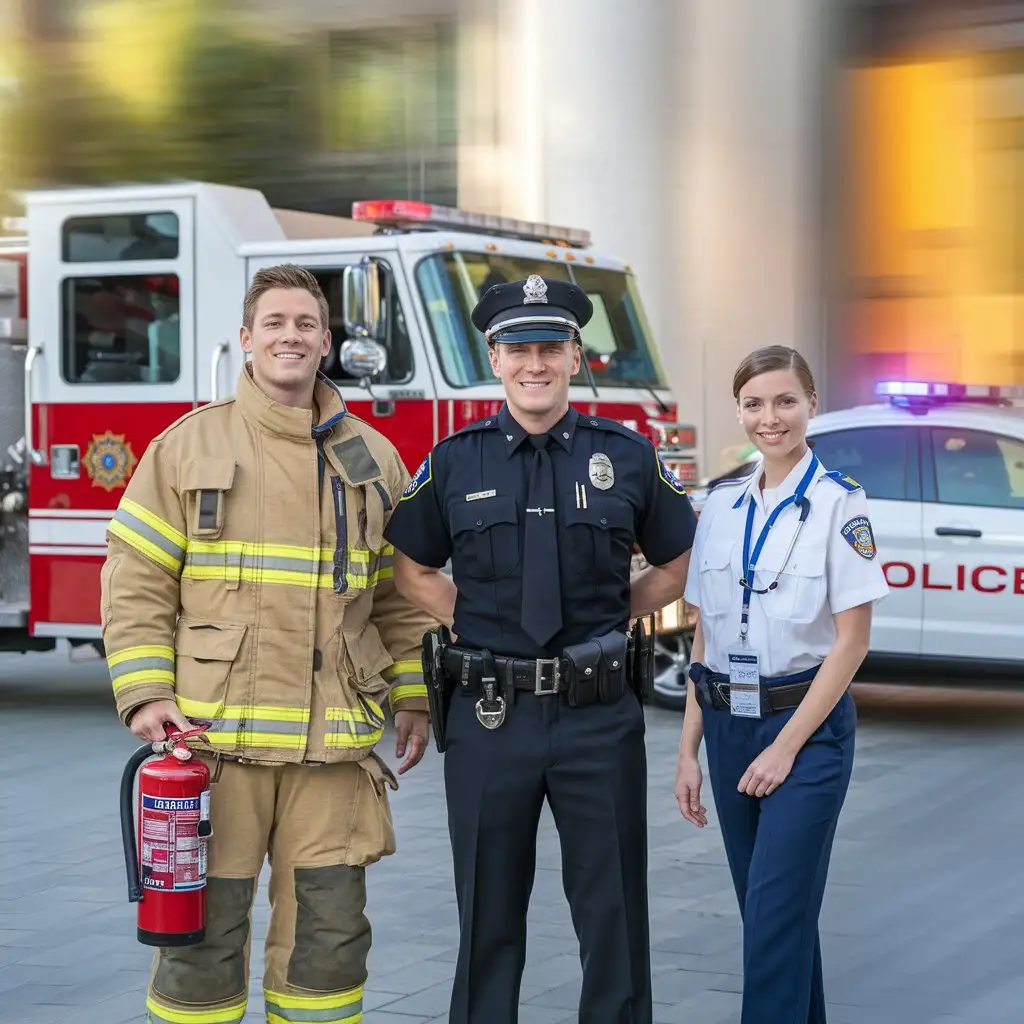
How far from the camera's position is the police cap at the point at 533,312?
411cm

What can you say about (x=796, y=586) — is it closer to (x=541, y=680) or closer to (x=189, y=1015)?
(x=541, y=680)

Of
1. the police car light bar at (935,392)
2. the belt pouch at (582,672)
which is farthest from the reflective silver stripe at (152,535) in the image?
the police car light bar at (935,392)

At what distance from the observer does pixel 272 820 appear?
4.19 metres

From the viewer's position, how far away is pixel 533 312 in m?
4.13

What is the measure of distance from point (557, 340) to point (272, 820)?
3.99ft

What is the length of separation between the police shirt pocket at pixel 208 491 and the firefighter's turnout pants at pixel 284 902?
501 mm

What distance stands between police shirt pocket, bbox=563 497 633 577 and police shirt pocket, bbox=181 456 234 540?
0.73 meters

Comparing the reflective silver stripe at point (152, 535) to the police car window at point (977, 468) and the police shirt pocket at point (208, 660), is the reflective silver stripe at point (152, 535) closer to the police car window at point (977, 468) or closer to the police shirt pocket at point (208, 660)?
the police shirt pocket at point (208, 660)

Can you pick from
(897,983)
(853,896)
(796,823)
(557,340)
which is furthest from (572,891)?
(853,896)

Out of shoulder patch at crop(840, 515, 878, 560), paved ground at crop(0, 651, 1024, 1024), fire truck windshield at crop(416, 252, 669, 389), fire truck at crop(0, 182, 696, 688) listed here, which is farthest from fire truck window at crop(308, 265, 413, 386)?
shoulder patch at crop(840, 515, 878, 560)

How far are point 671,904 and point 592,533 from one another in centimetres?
255

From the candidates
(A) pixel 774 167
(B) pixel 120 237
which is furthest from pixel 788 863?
(A) pixel 774 167

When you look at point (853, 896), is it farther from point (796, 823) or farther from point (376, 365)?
point (376, 365)

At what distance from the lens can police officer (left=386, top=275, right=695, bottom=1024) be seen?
4.06m
